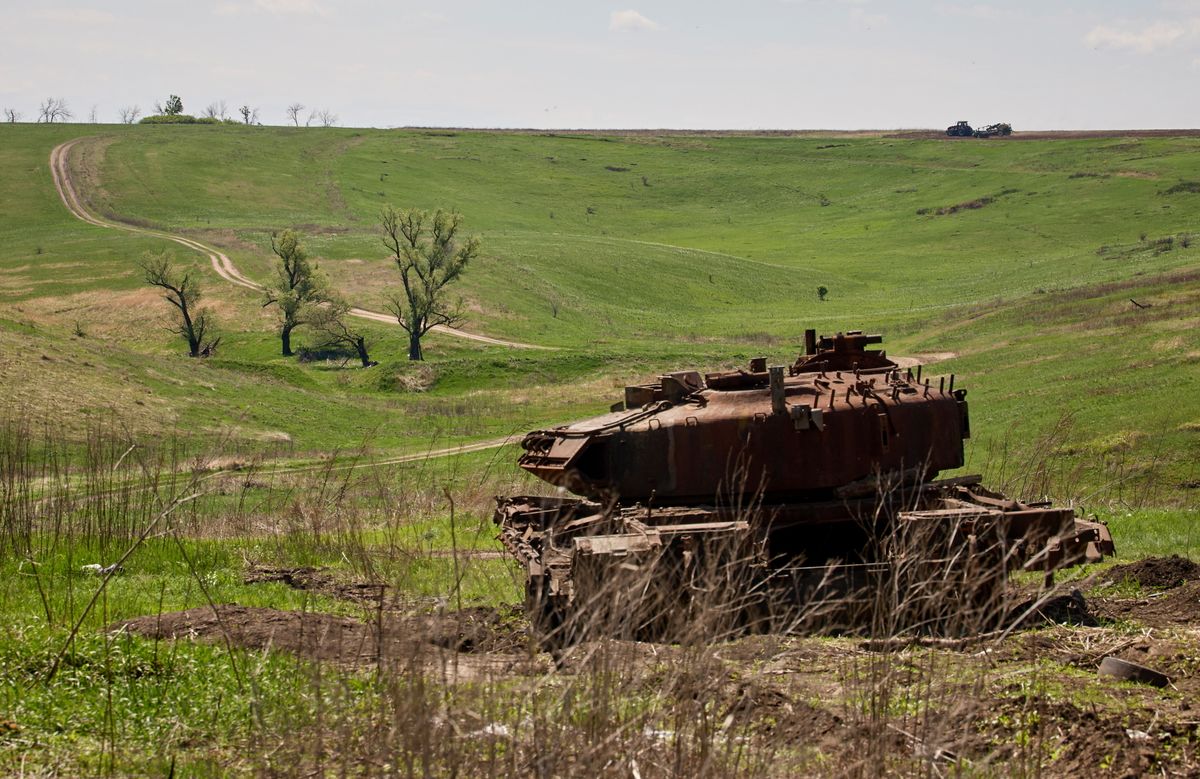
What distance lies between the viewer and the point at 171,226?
85812mm

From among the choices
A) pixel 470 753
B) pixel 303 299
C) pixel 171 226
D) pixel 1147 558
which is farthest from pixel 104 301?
pixel 470 753

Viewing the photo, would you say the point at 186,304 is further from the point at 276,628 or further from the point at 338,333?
the point at 276,628

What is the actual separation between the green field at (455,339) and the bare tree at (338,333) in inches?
36.7

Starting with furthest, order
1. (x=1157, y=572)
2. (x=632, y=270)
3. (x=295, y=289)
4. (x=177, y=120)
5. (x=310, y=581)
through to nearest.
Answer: (x=177, y=120), (x=632, y=270), (x=295, y=289), (x=1157, y=572), (x=310, y=581)

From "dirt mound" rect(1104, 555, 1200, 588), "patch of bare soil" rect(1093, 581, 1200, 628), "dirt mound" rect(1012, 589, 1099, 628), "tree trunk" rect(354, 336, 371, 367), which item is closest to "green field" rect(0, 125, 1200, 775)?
"tree trunk" rect(354, 336, 371, 367)

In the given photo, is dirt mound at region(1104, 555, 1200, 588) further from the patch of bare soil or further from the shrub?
the shrub

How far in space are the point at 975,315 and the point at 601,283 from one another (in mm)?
29235

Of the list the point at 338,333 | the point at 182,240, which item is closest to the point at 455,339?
the point at 338,333

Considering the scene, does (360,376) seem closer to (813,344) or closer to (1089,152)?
(813,344)

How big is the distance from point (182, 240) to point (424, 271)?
77.3ft

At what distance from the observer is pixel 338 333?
6044 centimetres

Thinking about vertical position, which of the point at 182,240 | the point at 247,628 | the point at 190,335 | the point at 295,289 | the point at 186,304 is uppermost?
the point at 182,240

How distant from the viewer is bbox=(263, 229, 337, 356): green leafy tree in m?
61.5

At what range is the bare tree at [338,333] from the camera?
59.5m
